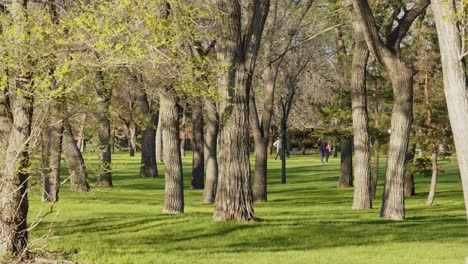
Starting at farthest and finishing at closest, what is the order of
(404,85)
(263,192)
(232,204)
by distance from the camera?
(263,192), (404,85), (232,204)

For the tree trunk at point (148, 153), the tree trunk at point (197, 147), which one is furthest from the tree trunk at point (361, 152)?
the tree trunk at point (148, 153)

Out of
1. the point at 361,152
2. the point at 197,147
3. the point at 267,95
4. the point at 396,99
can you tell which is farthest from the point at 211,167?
the point at 396,99

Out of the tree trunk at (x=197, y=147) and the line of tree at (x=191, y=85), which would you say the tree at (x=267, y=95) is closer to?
the line of tree at (x=191, y=85)

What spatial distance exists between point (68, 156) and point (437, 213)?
13.3 m


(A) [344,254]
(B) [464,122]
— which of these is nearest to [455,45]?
(B) [464,122]

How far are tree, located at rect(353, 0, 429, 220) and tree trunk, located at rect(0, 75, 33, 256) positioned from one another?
1021cm

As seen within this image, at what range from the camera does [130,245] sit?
631 inches

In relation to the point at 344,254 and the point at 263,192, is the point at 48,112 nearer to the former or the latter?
the point at 344,254

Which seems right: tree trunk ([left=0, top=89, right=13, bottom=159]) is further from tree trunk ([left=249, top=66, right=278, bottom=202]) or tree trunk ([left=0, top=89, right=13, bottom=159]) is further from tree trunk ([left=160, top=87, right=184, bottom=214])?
tree trunk ([left=249, top=66, right=278, bottom=202])

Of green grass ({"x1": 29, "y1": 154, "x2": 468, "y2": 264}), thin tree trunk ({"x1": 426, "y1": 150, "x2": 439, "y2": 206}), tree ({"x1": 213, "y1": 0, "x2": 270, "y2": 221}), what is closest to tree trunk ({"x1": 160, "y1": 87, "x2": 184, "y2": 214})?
green grass ({"x1": 29, "y1": 154, "x2": 468, "y2": 264})

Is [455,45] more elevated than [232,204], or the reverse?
[455,45]

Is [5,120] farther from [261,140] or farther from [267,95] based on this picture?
[267,95]

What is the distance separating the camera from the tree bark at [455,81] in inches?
495

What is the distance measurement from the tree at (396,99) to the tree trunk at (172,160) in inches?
210
